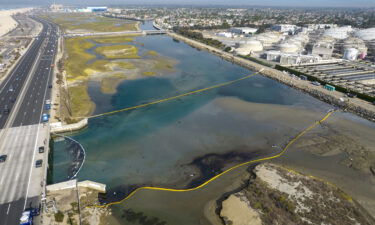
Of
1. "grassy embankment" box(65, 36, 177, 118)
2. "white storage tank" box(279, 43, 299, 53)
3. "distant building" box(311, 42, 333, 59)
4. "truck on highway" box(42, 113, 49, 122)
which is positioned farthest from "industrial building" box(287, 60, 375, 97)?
"truck on highway" box(42, 113, 49, 122)

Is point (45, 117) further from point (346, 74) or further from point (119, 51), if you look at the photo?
point (346, 74)

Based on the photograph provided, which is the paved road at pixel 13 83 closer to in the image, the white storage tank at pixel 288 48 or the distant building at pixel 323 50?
the white storage tank at pixel 288 48

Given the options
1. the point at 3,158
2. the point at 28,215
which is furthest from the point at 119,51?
the point at 28,215

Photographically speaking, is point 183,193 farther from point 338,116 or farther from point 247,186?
point 338,116

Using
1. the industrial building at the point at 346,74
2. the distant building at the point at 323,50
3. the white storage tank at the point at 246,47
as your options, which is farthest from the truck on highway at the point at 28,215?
the distant building at the point at 323,50

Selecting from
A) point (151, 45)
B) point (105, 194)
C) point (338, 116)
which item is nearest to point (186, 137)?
point (105, 194)
